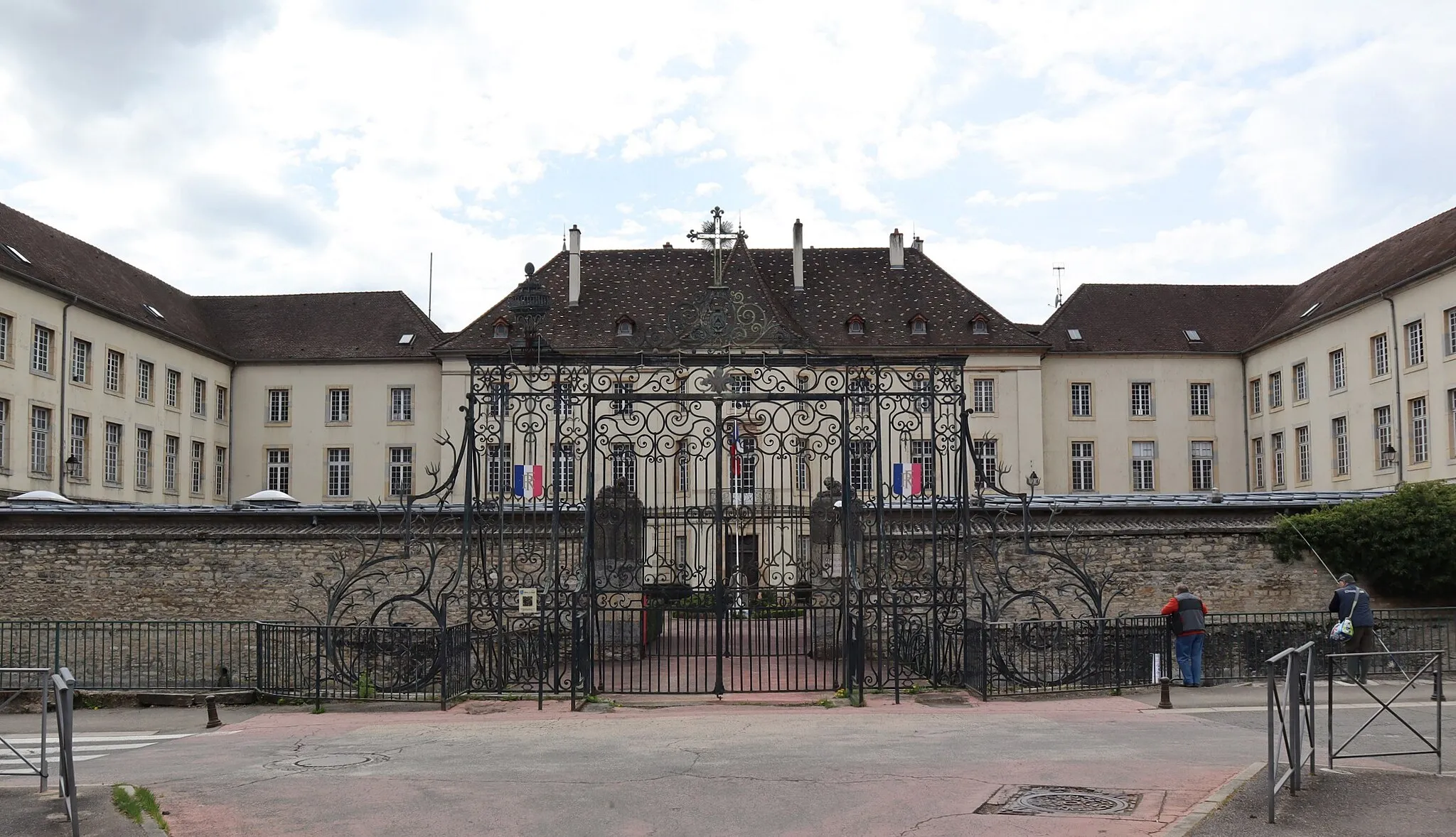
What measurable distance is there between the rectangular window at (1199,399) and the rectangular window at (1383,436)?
9996 mm

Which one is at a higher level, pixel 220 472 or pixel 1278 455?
pixel 1278 455

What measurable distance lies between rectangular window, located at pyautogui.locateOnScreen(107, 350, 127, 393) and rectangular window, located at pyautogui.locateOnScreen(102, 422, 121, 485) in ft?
3.63

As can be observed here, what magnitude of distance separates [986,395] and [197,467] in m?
27.7

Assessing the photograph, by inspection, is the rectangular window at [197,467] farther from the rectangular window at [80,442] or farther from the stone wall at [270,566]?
the stone wall at [270,566]

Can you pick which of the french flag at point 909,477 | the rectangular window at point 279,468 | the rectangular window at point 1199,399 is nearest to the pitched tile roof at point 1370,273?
the rectangular window at point 1199,399

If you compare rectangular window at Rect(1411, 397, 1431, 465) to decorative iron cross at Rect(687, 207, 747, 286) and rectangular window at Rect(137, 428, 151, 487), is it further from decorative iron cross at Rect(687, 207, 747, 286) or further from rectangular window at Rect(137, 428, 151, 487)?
rectangular window at Rect(137, 428, 151, 487)

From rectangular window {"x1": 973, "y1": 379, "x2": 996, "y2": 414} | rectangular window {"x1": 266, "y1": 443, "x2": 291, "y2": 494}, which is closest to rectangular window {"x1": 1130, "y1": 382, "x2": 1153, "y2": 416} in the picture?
rectangular window {"x1": 973, "y1": 379, "x2": 996, "y2": 414}

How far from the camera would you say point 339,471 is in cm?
4888

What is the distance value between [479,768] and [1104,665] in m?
7.75

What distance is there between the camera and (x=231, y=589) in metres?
22.6

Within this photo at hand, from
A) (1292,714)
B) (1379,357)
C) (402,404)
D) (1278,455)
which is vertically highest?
(1379,357)

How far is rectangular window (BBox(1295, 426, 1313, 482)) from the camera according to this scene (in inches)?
1706

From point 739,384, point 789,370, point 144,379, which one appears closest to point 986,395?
point 789,370

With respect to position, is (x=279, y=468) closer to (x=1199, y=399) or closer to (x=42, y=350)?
(x=42, y=350)
